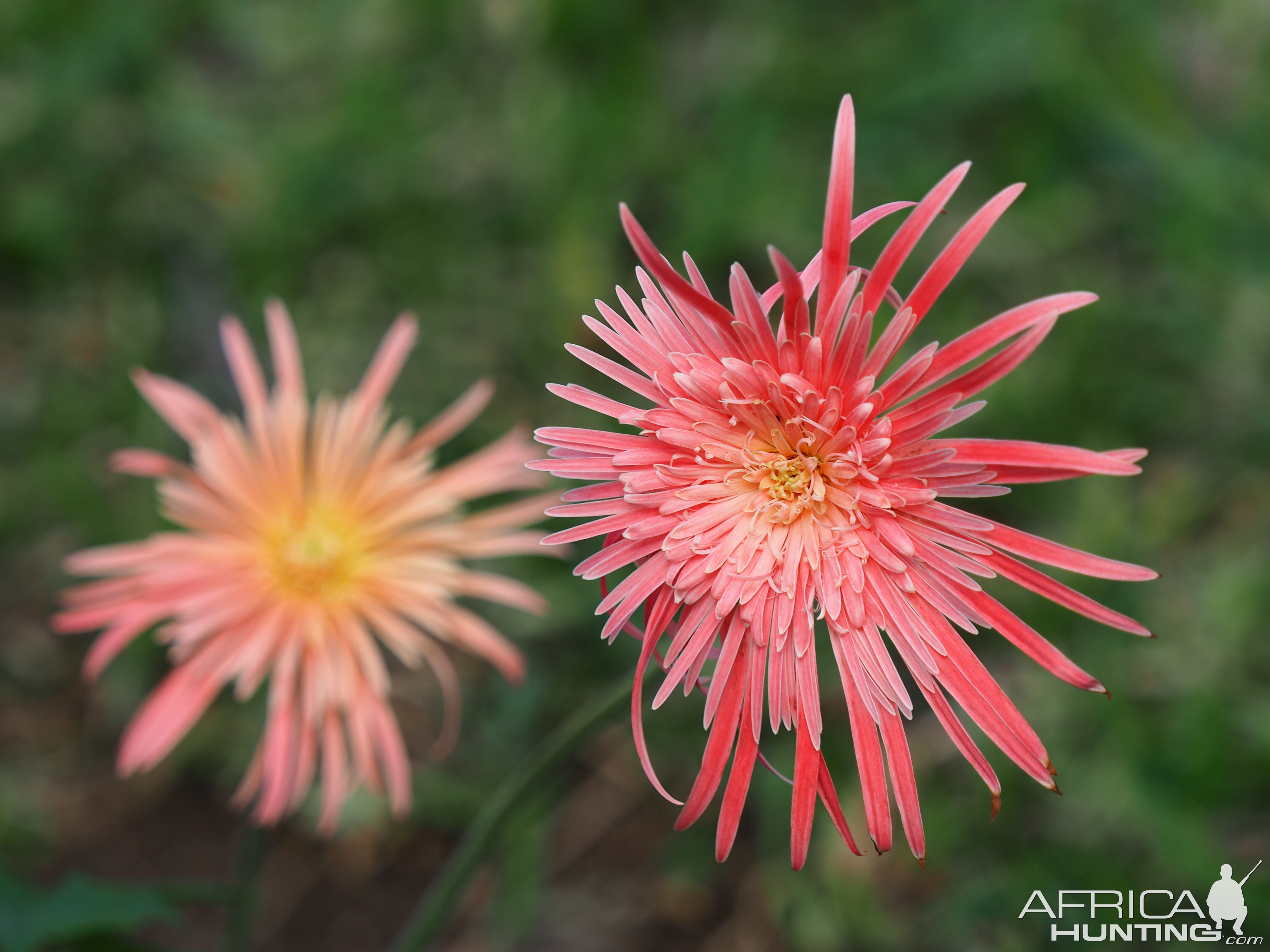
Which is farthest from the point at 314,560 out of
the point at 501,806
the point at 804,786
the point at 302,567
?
the point at 804,786

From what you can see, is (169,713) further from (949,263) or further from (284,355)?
(949,263)

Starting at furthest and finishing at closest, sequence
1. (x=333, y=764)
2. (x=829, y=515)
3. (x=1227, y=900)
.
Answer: (x=1227, y=900) < (x=333, y=764) < (x=829, y=515)

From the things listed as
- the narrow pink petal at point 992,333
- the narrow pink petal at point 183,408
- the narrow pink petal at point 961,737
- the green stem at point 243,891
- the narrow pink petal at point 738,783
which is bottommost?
the green stem at point 243,891

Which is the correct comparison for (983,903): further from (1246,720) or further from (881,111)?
(881,111)

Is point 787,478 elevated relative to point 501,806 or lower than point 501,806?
elevated

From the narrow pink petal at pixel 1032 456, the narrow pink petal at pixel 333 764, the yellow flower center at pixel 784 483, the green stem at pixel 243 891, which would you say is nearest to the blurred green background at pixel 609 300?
the green stem at pixel 243 891

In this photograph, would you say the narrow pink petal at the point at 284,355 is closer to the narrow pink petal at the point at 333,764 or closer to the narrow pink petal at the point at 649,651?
the narrow pink petal at the point at 333,764
